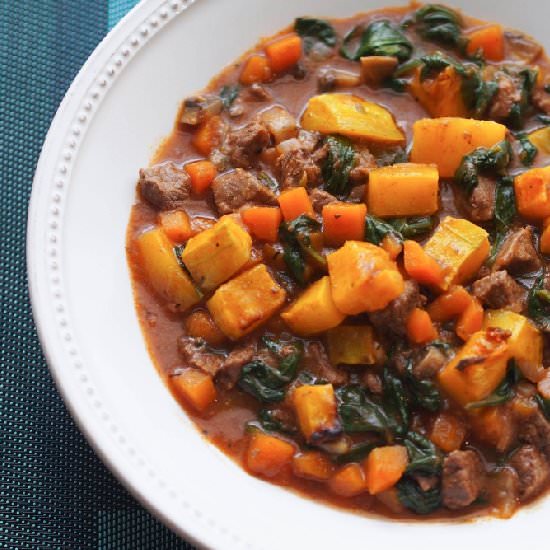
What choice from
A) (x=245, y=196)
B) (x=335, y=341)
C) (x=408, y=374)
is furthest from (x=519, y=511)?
(x=245, y=196)

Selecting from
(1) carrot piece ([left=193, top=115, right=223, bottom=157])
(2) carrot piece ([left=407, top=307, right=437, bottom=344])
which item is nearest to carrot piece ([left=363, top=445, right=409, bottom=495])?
(2) carrot piece ([left=407, top=307, right=437, bottom=344])

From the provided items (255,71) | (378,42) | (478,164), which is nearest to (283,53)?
(255,71)

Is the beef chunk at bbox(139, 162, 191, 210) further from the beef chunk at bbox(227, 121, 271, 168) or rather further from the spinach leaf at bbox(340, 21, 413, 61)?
the spinach leaf at bbox(340, 21, 413, 61)

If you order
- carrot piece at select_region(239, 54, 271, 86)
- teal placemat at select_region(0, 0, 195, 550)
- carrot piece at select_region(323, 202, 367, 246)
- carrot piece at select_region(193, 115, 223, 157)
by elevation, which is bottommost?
teal placemat at select_region(0, 0, 195, 550)

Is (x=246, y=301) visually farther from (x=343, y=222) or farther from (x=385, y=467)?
(x=385, y=467)

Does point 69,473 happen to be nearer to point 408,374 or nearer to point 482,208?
point 408,374
